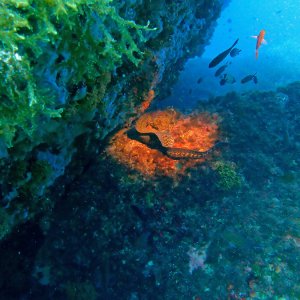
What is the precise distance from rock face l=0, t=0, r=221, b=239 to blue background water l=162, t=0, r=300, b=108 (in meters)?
5.64

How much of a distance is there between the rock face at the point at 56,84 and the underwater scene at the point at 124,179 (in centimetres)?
1

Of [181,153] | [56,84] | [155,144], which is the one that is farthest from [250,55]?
[56,84]

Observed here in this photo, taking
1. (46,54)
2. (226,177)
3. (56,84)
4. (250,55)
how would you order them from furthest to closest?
(250,55) < (226,177) < (56,84) < (46,54)

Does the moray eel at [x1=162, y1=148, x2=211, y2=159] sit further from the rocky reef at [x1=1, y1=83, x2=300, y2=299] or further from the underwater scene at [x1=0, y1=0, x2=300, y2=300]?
the rocky reef at [x1=1, y1=83, x2=300, y2=299]

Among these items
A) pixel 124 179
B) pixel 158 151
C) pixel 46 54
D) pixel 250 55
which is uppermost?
pixel 250 55

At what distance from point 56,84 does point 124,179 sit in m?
2.48

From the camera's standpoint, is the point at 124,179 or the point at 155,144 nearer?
the point at 124,179

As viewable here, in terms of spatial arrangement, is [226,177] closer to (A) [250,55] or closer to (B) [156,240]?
(B) [156,240]

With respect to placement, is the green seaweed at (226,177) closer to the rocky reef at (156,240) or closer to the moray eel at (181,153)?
the rocky reef at (156,240)

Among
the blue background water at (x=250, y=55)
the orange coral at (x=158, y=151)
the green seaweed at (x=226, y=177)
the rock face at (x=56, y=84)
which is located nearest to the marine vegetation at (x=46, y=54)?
the rock face at (x=56, y=84)

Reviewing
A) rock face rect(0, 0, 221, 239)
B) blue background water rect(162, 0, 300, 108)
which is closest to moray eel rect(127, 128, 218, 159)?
rock face rect(0, 0, 221, 239)

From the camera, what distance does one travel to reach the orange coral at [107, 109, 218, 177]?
4949mm

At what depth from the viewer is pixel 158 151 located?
530cm

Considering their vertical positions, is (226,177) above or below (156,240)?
above
